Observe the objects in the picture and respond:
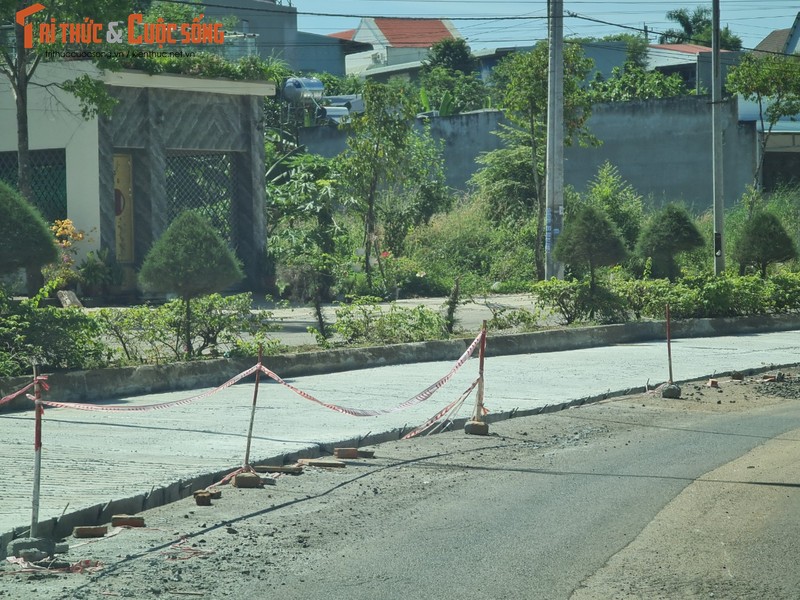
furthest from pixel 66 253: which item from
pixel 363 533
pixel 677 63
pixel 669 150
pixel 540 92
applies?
pixel 677 63

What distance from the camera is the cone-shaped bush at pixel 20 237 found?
12.9 metres

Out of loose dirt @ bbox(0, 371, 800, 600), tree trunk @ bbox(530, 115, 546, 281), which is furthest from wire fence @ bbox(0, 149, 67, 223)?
loose dirt @ bbox(0, 371, 800, 600)

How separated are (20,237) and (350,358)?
4.73 m

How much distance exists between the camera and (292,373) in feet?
49.3

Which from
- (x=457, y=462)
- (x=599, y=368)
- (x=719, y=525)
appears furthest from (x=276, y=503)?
(x=599, y=368)

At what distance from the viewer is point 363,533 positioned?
7.42 meters

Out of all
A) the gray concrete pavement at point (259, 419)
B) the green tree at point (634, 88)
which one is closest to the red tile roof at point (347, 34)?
the green tree at point (634, 88)

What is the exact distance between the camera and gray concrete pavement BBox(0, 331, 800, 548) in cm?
870

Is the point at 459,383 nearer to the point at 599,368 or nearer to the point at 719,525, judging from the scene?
the point at 599,368

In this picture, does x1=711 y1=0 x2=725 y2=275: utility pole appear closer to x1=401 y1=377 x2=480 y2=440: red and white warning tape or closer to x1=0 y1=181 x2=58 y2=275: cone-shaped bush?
x1=401 y1=377 x2=480 y2=440: red and white warning tape

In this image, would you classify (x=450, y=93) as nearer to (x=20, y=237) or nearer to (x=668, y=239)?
(x=668, y=239)

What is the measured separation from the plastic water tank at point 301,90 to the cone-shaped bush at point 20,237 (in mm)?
29315

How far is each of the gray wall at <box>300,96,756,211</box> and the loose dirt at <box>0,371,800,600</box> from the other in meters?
30.3

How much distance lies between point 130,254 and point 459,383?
46.3 ft
